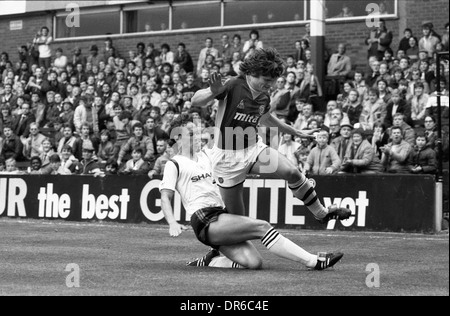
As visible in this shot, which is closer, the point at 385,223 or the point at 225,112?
the point at 225,112

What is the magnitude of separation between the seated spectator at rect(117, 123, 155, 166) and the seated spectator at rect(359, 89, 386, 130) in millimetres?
4564

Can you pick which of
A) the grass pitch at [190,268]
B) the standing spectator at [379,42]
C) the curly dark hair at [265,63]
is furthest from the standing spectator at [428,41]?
the curly dark hair at [265,63]

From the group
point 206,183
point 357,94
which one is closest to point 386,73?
point 357,94

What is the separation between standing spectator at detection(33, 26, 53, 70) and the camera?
30438 mm

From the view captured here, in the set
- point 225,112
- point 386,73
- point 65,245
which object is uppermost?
point 386,73

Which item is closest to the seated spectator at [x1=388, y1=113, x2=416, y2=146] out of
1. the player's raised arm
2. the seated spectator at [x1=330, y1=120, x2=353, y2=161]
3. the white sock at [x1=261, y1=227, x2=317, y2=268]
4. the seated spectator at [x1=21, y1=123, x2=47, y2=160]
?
the seated spectator at [x1=330, y1=120, x2=353, y2=161]

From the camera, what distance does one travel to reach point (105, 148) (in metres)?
22.2

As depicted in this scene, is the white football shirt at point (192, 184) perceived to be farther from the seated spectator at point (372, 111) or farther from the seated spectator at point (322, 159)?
the seated spectator at point (372, 111)

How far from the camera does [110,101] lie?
2456cm

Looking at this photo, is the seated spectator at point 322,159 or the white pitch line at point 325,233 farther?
the seated spectator at point 322,159

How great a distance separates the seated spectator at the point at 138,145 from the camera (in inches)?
806

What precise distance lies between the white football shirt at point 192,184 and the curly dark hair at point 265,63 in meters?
1.26

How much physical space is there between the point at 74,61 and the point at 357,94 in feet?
37.8
